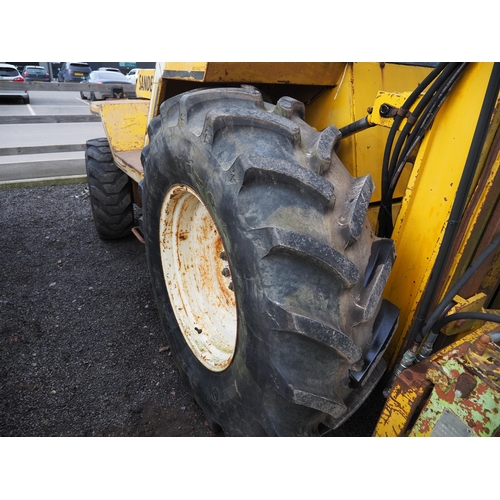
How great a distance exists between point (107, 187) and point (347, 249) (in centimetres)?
239

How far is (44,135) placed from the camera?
6.43 metres

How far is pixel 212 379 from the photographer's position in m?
1.64

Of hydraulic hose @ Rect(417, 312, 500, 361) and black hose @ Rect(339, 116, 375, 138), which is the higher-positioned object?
black hose @ Rect(339, 116, 375, 138)

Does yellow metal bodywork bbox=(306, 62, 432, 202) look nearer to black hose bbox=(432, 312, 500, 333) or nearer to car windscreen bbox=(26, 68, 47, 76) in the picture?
black hose bbox=(432, 312, 500, 333)

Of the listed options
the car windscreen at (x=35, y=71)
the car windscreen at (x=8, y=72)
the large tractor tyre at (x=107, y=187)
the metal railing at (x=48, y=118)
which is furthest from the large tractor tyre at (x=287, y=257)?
the car windscreen at (x=35, y=71)

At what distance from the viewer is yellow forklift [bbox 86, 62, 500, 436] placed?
1082 millimetres

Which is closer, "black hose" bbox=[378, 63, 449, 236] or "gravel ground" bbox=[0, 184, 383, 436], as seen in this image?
"black hose" bbox=[378, 63, 449, 236]

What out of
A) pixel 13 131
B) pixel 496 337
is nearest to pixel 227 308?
pixel 496 337

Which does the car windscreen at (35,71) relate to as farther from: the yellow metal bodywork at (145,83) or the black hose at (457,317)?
the black hose at (457,317)

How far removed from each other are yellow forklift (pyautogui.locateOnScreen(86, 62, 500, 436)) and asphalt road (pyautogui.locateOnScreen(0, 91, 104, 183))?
4556 millimetres

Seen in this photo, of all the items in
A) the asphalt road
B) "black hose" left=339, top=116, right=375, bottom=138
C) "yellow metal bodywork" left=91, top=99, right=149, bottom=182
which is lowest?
the asphalt road

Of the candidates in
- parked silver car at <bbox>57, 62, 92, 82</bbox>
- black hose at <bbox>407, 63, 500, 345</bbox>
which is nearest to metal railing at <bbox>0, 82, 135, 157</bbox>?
black hose at <bbox>407, 63, 500, 345</bbox>

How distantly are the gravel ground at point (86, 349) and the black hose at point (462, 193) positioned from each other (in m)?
0.76

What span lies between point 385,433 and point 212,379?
691mm
